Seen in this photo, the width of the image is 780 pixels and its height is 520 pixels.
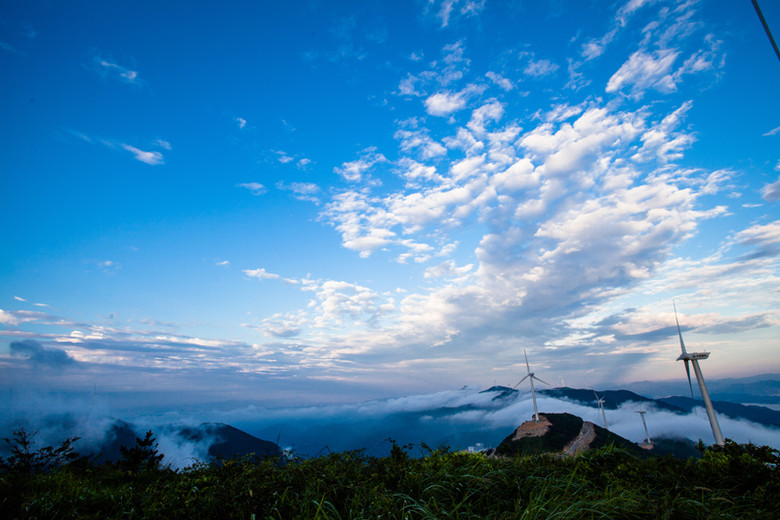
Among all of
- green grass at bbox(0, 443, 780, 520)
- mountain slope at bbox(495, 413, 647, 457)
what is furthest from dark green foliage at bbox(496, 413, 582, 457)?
green grass at bbox(0, 443, 780, 520)

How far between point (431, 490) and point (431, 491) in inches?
1.9

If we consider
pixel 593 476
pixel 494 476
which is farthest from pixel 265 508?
pixel 593 476

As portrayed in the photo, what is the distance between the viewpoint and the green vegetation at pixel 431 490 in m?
5.10

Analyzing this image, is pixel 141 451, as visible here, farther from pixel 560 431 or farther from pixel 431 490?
pixel 560 431

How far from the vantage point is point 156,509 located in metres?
5.33

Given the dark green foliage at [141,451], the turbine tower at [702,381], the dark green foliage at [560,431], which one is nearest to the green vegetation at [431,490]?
the dark green foliage at [141,451]

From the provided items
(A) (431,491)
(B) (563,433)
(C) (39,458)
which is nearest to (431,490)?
(A) (431,491)

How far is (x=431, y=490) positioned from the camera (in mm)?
6156

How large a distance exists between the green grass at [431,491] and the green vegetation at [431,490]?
0.08ft

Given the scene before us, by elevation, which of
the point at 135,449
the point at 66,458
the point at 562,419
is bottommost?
the point at 562,419

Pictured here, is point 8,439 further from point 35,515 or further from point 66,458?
point 35,515

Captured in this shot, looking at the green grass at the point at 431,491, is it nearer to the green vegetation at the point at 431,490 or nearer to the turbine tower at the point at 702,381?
the green vegetation at the point at 431,490

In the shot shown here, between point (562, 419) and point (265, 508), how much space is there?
12910 centimetres

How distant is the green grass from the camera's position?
5090mm
